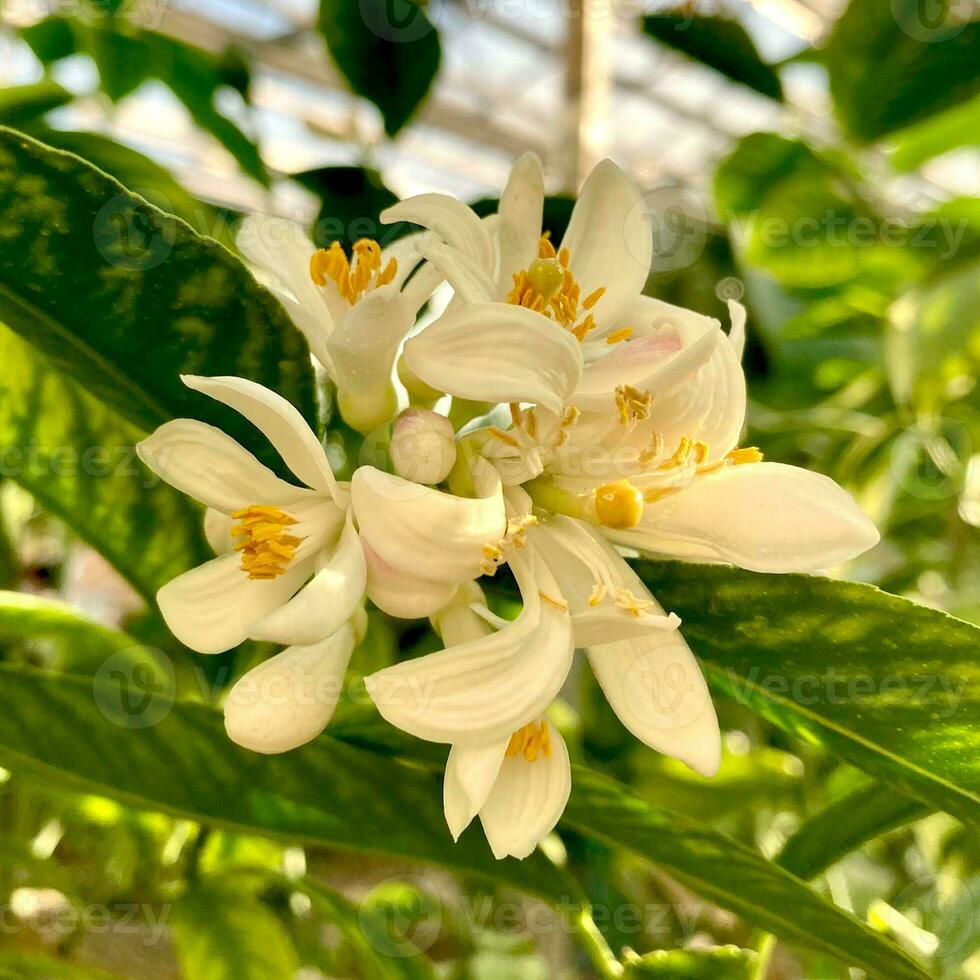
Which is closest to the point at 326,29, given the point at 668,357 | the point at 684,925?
the point at 668,357

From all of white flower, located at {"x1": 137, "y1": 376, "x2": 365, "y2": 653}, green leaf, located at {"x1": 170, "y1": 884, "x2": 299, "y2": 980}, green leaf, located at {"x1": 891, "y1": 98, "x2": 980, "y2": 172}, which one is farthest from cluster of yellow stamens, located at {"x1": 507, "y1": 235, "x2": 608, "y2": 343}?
green leaf, located at {"x1": 891, "y1": 98, "x2": 980, "y2": 172}

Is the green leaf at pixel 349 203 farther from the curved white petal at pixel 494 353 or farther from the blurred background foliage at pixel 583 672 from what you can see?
the curved white petal at pixel 494 353

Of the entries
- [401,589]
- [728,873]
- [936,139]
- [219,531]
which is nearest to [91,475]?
[219,531]

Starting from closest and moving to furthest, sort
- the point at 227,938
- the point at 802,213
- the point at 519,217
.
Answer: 1. the point at 519,217
2. the point at 227,938
3. the point at 802,213

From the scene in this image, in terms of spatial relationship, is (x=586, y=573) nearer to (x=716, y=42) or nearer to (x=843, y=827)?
(x=843, y=827)

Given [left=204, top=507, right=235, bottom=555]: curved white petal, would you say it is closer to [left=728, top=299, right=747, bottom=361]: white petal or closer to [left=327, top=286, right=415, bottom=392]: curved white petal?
[left=327, top=286, right=415, bottom=392]: curved white petal

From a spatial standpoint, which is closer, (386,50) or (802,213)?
(386,50)

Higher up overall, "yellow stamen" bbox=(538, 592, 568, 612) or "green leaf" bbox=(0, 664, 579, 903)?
"yellow stamen" bbox=(538, 592, 568, 612)

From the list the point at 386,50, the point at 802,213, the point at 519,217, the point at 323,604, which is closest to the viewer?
the point at 323,604
